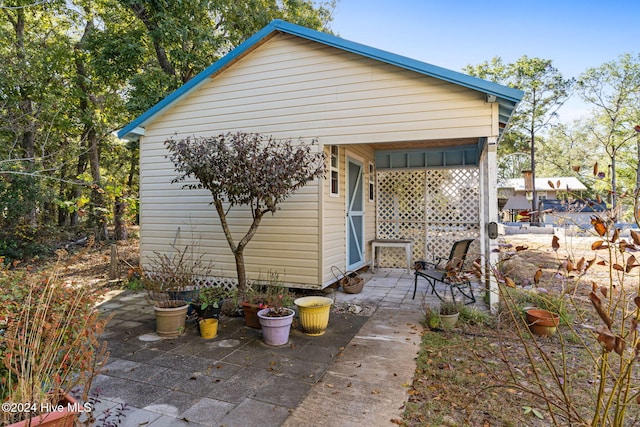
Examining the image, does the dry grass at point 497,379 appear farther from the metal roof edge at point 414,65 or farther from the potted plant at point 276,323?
the metal roof edge at point 414,65

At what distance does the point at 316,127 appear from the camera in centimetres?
589

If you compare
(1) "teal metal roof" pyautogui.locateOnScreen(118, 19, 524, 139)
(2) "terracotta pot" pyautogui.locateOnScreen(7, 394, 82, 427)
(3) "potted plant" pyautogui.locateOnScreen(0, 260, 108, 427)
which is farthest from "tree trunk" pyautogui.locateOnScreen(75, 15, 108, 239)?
(2) "terracotta pot" pyautogui.locateOnScreen(7, 394, 82, 427)

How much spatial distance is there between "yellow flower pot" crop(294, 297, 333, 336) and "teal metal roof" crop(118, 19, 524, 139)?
335 cm

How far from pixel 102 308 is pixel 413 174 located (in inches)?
262

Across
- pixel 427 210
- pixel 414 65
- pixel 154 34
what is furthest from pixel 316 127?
pixel 154 34

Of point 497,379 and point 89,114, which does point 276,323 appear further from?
point 89,114

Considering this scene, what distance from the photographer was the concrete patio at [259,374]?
2.64 meters

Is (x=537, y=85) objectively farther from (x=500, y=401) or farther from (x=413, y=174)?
(x=500, y=401)

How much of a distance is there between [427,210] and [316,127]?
3813mm

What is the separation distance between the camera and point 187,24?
10.1m

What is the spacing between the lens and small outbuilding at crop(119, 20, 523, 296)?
5203 millimetres

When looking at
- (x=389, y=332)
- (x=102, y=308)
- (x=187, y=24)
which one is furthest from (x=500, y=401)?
(x=187, y=24)

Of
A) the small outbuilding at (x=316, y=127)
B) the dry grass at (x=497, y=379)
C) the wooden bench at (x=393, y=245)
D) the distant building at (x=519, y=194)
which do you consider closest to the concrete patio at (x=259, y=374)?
the dry grass at (x=497, y=379)

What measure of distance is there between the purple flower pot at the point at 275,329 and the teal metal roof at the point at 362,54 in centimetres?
369
